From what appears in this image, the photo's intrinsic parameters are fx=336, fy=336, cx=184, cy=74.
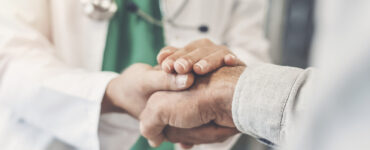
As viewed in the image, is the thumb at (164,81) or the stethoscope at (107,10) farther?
the stethoscope at (107,10)

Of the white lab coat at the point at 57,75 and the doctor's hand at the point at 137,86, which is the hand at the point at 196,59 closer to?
the doctor's hand at the point at 137,86

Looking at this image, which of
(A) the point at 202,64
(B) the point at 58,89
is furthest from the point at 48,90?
(A) the point at 202,64

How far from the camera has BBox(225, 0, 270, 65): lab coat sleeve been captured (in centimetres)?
79

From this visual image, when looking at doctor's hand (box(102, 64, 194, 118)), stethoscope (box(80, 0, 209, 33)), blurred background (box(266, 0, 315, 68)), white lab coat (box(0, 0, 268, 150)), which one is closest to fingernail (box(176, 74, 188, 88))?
doctor's hand (box(102, 64, 194, 118))

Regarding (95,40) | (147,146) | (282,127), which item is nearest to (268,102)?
(282,127)

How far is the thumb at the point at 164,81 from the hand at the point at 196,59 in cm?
1

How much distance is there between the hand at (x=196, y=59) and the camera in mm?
452

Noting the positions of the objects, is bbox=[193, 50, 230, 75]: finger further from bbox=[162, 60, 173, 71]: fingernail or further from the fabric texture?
the fabric texture

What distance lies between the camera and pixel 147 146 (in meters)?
0.63

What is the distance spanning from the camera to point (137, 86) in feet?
1.64

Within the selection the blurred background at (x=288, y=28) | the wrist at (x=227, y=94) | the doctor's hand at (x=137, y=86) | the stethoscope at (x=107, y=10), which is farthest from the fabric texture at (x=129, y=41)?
the blurred background at (x=288, y=28)

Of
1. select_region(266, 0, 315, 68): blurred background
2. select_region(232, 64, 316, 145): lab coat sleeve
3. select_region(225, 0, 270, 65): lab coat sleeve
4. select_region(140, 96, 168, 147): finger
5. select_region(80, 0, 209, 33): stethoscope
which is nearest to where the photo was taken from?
select_region(232, 64, 316, 145): lab coat sleeve

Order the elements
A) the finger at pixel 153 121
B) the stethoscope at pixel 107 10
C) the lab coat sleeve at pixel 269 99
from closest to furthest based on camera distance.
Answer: the lab coat sleeve at pixel 269 99, the finger at pixel 153 121, the stethoscope at pixel 107 10

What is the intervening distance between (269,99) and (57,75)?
36 cm
